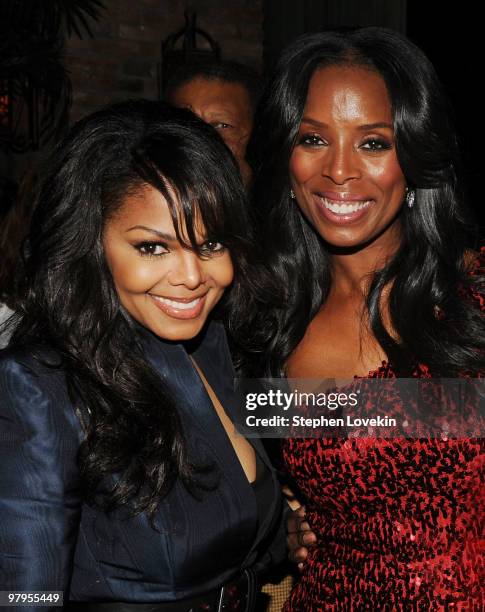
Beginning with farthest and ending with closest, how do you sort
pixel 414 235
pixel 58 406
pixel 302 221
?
pixel 302 221, pixel 414 235, pixel 58 406

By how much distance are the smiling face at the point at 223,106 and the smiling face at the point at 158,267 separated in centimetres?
153

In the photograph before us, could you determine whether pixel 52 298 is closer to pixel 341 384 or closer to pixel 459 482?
pixel 341 384

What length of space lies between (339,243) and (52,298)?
0.72 metres

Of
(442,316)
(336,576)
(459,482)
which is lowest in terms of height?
(336,576)

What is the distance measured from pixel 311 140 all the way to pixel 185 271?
0.55 meters

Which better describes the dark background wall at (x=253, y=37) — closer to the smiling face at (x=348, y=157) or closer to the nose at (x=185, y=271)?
the smiling face at (x=348, y=157)

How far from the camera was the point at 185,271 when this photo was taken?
60.3 inches

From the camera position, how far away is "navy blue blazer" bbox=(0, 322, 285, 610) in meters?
1.33

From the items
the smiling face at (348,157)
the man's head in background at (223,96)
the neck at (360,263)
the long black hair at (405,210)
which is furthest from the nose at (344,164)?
the man's head in background at (223,96)

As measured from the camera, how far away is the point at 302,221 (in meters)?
2.17

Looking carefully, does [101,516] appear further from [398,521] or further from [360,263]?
[360,263]

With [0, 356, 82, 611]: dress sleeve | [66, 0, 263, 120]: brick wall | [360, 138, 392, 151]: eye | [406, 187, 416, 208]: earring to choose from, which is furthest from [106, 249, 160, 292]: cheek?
[66, 0, 263, 120]: brick wall

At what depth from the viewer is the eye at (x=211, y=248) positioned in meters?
1.58

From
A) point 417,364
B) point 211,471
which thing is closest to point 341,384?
point 417,364
